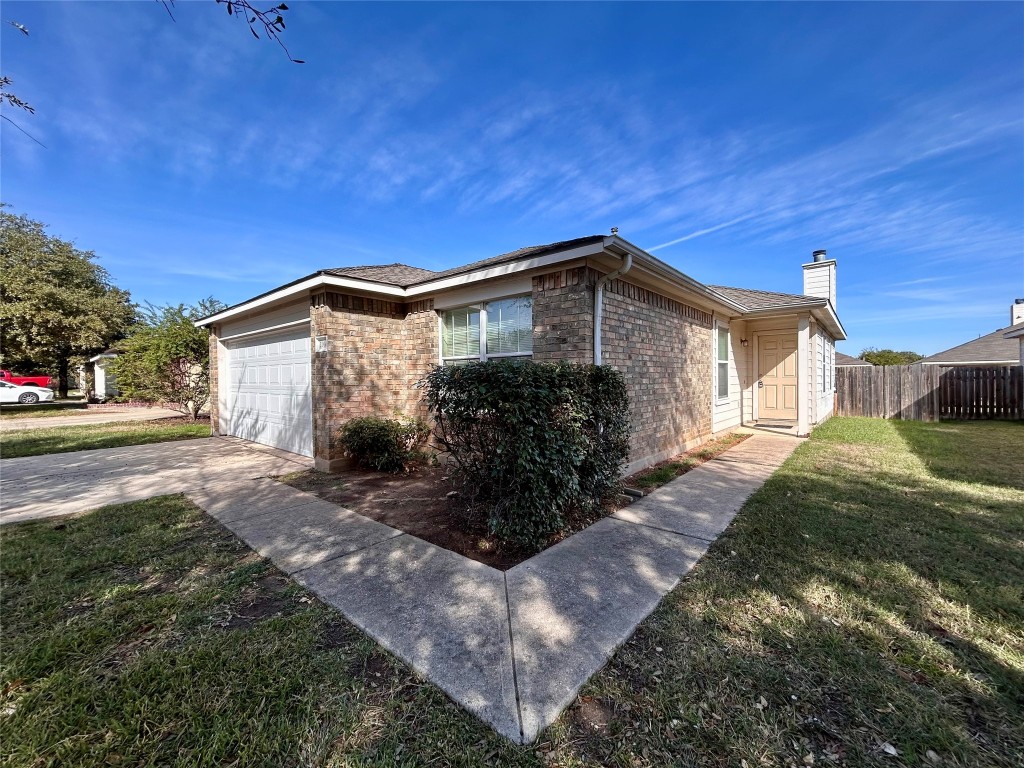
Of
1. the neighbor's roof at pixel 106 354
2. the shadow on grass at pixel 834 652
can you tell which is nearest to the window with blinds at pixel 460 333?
the shadow on grass at pixel 834 652

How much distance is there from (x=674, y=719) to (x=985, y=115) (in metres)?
11.1

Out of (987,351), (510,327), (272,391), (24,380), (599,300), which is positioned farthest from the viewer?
(24,380)

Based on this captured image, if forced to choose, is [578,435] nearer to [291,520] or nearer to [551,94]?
[291,520]

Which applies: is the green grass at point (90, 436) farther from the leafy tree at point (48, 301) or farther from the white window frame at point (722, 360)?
→ the white window frame at point (722, 360)

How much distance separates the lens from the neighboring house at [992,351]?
20031 mm

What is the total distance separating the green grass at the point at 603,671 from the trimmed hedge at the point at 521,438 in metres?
1.30

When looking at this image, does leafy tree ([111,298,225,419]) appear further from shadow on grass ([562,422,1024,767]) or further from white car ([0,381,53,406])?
shadow on grass ([562,422,1024,767])

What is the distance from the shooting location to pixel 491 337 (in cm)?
633

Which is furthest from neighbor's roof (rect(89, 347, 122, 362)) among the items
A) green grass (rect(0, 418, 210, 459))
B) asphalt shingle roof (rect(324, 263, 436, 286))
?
asphalt shingle roof (rect(324, 263, 436, 286))

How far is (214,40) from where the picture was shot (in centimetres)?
441

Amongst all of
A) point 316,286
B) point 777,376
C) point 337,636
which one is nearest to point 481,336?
point 316,286

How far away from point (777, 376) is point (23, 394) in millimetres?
31960

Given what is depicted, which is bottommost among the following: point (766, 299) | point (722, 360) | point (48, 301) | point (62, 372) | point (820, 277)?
point (722, 360)

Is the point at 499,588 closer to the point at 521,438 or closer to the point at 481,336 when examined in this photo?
the point at 521,438
